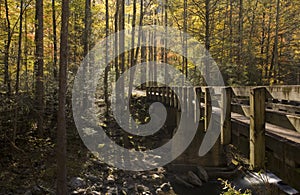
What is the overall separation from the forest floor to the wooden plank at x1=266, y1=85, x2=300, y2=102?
7.09m

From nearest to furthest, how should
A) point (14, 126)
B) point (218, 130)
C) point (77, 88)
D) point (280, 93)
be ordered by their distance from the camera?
1. point (280, 93)
2. point (218, 130)
3. point (14, 126)
4. point (77, 88)

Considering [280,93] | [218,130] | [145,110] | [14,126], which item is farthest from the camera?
[145,110]

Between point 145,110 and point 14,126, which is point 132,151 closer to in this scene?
point 145,110

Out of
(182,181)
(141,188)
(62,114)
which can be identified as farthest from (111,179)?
(62,114)

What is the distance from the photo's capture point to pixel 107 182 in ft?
36.1

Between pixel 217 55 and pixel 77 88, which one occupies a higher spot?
pixel 217 55

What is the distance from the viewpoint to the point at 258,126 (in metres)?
3.83

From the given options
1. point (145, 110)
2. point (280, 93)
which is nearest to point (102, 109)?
point (145, 110)

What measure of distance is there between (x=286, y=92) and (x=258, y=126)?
68 cm

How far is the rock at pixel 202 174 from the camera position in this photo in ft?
34.8

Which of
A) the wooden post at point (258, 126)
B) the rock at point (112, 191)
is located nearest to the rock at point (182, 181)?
the rock at point (112, 191)

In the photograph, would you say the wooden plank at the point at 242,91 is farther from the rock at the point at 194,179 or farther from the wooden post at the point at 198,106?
the rock at the point at 194,179

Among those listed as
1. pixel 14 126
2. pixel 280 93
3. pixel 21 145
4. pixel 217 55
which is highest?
pixel 217 55

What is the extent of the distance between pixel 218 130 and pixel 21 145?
28.6ft
